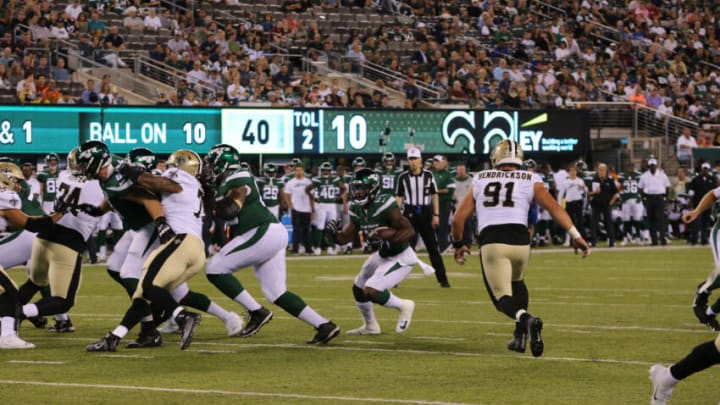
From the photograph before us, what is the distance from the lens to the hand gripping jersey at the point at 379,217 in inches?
473

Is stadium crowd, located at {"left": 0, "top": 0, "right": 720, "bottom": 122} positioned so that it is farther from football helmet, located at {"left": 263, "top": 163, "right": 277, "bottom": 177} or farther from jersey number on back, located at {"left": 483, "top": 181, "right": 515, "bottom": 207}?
jersey number on back, located at {"left": 483, "top": 181, "right": 515, "bottom": 207}

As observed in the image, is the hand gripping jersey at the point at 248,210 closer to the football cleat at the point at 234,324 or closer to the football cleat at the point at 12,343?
the football cleat at the point at 234,324

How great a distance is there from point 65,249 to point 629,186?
18.5 meters

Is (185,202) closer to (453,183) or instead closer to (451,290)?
(451,290)

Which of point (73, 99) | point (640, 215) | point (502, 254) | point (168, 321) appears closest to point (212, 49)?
point (73, 99)

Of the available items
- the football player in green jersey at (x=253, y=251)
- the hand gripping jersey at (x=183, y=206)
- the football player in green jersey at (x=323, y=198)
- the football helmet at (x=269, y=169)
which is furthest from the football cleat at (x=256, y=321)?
the football player in green jersey at (x=323, y=198)

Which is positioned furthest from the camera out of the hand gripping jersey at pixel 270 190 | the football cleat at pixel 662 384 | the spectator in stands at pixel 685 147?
the spectator in stands at pixel 685 147

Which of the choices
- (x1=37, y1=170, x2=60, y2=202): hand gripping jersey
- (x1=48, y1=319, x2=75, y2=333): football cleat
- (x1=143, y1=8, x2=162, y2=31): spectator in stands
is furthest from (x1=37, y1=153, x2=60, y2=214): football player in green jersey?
(x1=48, y1=319, x2=75, y2=333): football cleat

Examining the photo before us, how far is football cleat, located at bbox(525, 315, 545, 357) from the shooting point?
953cm

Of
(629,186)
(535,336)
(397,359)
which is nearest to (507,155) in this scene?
(535,336)

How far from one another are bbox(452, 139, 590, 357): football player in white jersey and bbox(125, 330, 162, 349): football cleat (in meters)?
A: 2.61

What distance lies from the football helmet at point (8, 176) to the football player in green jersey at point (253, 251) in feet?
5.23

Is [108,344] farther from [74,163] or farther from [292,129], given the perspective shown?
[292,129]

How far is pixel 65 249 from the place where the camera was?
1109 cm
